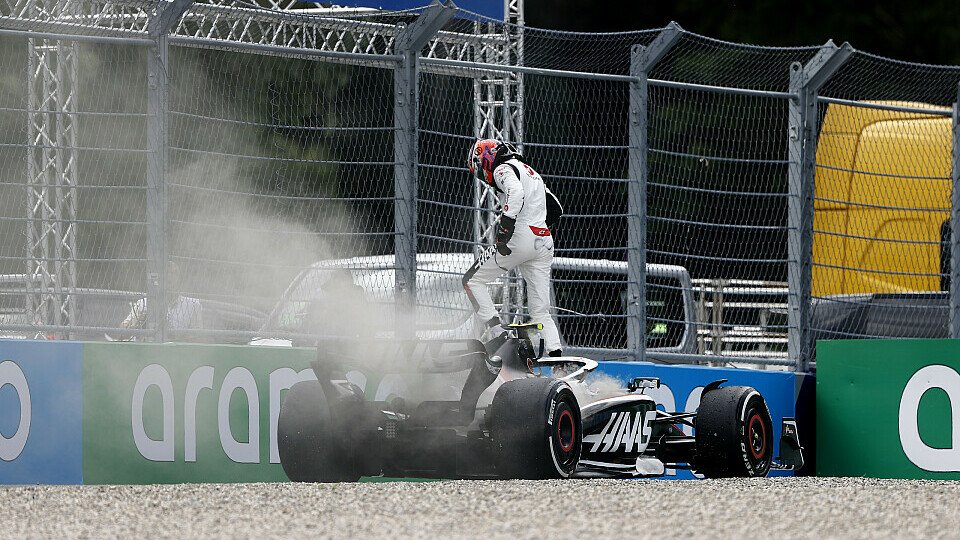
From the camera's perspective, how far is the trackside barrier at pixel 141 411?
905cm

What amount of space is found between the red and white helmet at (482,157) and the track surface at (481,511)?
2.55 m

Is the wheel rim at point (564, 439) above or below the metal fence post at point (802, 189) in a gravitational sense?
below

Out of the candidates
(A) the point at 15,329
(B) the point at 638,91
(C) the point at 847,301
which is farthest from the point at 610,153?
(A) the point at 15,329

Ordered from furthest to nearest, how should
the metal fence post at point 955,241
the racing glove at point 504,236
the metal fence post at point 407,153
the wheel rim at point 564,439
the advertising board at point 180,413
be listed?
the metal fence post at point 955,241
the racing glove at point 504,236
the metal fence post at point 407,153
the advertising board at point 180,413
the wheel rim at point 564,439

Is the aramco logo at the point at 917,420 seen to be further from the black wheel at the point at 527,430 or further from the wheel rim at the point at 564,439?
the black wheel at the point at 527,430

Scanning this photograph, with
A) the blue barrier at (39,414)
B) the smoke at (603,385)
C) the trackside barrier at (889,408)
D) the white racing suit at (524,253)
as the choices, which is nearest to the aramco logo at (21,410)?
the blue barrier at (39,414)

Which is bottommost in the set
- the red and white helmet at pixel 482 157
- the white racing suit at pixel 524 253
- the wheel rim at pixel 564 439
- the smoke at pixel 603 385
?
the wheel rim at pixel 564 439

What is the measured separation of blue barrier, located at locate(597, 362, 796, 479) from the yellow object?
2.66 ft

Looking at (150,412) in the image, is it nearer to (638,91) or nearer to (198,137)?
(198,137)

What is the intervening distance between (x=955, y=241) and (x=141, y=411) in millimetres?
5639

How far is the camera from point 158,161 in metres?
→ 9.29

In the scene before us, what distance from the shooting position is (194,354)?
9297mm

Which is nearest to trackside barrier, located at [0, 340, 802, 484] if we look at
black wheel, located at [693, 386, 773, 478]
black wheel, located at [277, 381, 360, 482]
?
black wheel, located at [277, 381, 360, 482]

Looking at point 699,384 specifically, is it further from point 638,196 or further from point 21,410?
point 21,410
